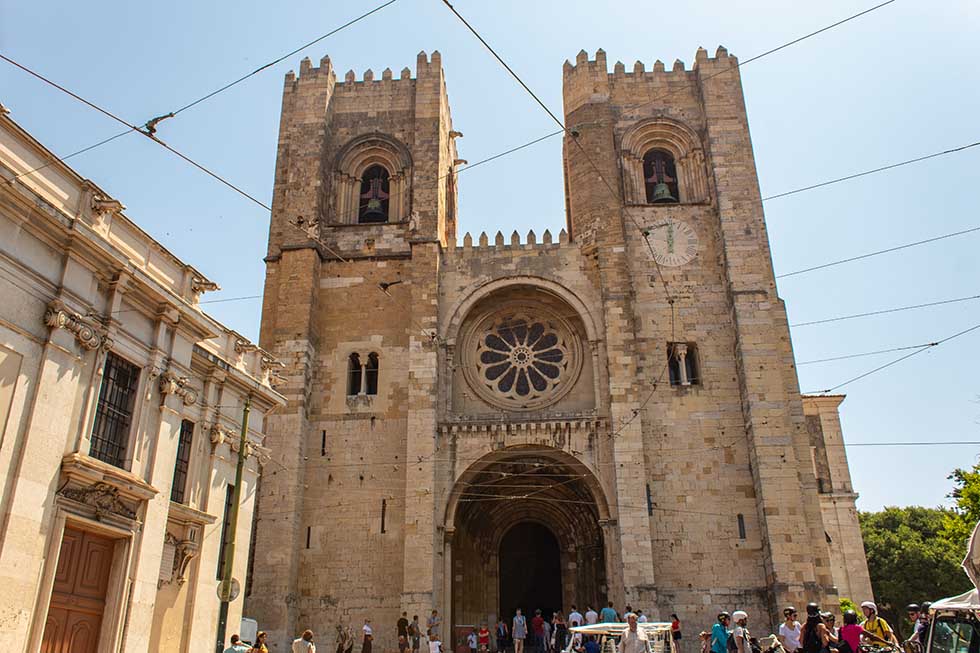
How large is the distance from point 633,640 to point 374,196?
18.1m

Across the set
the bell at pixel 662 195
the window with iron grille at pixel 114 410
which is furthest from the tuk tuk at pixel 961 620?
the bell at pixel 662 195

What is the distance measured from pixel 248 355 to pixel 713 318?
1223 centimetres

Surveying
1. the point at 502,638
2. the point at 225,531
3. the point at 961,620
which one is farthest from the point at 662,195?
the point at 961,620

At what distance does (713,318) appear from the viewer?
21.7m

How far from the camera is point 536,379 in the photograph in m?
22.3

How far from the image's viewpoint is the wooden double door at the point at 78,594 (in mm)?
10141

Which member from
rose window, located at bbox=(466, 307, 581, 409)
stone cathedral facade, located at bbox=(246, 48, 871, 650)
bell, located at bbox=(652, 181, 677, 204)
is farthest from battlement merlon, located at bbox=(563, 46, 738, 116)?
rose window, located at bbox=(466, 307, 581, 409)

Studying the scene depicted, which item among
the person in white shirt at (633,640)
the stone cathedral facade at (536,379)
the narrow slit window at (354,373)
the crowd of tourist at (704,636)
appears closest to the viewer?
the crowd of tourist at (704,636)

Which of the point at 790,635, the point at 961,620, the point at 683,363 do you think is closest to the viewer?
the point at 961,620

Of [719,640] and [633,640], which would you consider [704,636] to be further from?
[633,640]

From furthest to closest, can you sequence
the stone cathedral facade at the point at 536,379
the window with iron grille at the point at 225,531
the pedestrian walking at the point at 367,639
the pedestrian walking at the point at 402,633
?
the stone cathedral facade at the point at 536,379, the pedestrian walking at the point at 367,639, the pedestrian walking at the point at 402,633, the window with iron grille at the point at 225,531

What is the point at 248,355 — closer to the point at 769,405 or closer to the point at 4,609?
the point at 4,609

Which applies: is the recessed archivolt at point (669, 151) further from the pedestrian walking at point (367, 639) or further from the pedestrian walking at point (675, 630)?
the pedestrian walking at point (367, 639)

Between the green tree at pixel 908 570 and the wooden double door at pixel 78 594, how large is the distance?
105 feet
